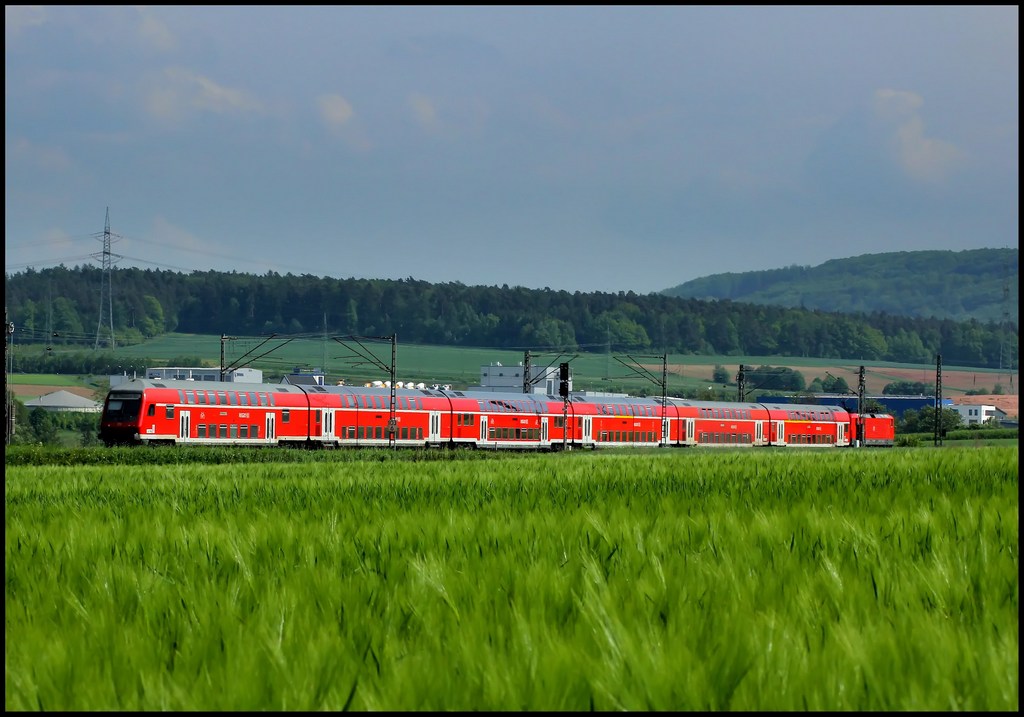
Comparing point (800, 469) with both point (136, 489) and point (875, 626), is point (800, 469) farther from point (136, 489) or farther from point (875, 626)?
point (875, 626)

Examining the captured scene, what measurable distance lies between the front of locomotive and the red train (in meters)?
0.05

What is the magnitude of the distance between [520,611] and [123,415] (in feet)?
183

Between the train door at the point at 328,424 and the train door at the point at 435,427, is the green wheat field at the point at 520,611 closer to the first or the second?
the train door at the point at 328,424

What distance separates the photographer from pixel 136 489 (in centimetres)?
2158

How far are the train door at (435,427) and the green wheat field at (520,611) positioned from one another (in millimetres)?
58602

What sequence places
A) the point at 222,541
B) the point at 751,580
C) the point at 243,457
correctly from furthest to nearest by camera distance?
1. the point at 243,457
2. the point at 222,541
3. the point at 751,580

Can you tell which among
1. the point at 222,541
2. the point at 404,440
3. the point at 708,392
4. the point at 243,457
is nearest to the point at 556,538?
the point at 222,541

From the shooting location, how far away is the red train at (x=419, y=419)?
59.4 meters

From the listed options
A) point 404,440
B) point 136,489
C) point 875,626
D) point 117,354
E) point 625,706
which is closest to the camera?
point 625,706

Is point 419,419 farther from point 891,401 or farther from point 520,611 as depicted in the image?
point 891,401

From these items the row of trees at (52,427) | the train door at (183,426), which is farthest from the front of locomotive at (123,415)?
the row of trees at (52,427)

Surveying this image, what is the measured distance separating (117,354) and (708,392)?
8724 cm

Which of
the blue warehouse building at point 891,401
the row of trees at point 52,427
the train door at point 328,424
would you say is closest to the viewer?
the train door at point 328,424

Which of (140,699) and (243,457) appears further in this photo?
(243,457)
